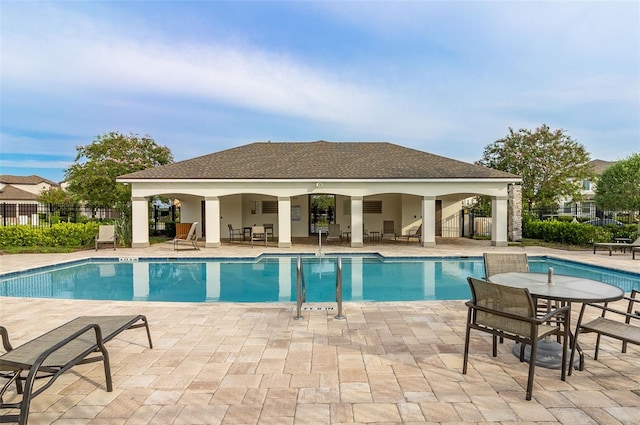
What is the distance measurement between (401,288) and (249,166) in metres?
10.9

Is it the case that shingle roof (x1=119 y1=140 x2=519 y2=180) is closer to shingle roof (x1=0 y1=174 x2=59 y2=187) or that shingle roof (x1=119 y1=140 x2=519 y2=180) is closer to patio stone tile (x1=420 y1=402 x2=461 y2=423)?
patio stone tile (x1=420 y1=402 x2=461 y2=423)

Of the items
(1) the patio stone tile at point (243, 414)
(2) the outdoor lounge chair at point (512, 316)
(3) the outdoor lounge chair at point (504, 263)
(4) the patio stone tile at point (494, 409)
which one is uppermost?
(3) the outdoor lounge chair at point (504, 263)

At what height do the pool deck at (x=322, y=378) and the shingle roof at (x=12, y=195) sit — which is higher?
the shingle roof at (x=12, y=195)

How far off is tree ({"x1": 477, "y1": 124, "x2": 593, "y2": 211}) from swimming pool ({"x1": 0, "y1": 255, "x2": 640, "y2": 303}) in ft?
37.0

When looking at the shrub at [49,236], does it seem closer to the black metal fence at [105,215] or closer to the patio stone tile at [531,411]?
the black metal fence at [105,215]

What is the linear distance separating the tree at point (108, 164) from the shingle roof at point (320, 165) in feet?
17.9

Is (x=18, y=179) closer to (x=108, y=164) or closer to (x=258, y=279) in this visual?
(x=108, y=164)

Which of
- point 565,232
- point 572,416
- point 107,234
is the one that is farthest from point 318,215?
point 572,416

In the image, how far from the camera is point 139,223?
53.8 feet

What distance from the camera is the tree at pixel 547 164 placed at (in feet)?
75.8

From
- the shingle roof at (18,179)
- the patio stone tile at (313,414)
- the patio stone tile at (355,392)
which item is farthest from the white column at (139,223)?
the shingle roof at (18,179)

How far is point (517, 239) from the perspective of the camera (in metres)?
19.0

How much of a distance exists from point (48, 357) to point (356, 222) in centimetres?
1413

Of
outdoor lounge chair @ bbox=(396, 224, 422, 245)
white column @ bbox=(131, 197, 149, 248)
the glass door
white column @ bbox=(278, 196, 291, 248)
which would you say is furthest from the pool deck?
the glass door
